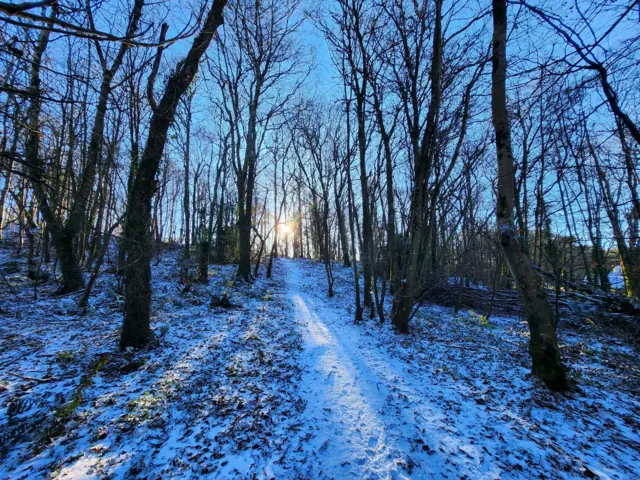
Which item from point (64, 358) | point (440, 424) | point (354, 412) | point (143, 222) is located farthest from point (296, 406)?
point (143, 222)

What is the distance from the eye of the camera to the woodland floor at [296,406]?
237cm

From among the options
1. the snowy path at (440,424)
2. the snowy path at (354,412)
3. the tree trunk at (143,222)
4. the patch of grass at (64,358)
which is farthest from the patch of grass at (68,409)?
the snowy path at (354,412)

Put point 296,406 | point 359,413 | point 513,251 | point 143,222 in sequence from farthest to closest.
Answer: point 143,222 → point 513,251 → point 296,406 → point 359,413

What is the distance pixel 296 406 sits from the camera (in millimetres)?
3355

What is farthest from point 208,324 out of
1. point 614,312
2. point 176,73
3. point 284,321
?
point 614,312

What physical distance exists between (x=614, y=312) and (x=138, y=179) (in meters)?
13.0

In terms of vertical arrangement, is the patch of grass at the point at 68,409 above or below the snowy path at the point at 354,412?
above

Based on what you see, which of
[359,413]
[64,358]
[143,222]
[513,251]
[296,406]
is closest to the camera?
[359,413]

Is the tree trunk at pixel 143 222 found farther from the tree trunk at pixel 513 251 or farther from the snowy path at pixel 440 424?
the tree trunk at pixel 513 251

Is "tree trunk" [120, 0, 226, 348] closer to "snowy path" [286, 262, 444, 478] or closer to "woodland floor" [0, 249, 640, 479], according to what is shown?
"woodland floor" [0, 249, 640, 479]

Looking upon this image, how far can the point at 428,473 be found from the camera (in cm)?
232

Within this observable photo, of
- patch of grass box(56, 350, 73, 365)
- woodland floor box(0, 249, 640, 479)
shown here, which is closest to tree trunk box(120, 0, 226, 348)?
woodland floor box(0, 249, 640, 479)

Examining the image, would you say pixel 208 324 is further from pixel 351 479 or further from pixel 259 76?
pixel 259 76

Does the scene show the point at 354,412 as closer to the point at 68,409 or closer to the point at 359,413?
the point at 359,413
